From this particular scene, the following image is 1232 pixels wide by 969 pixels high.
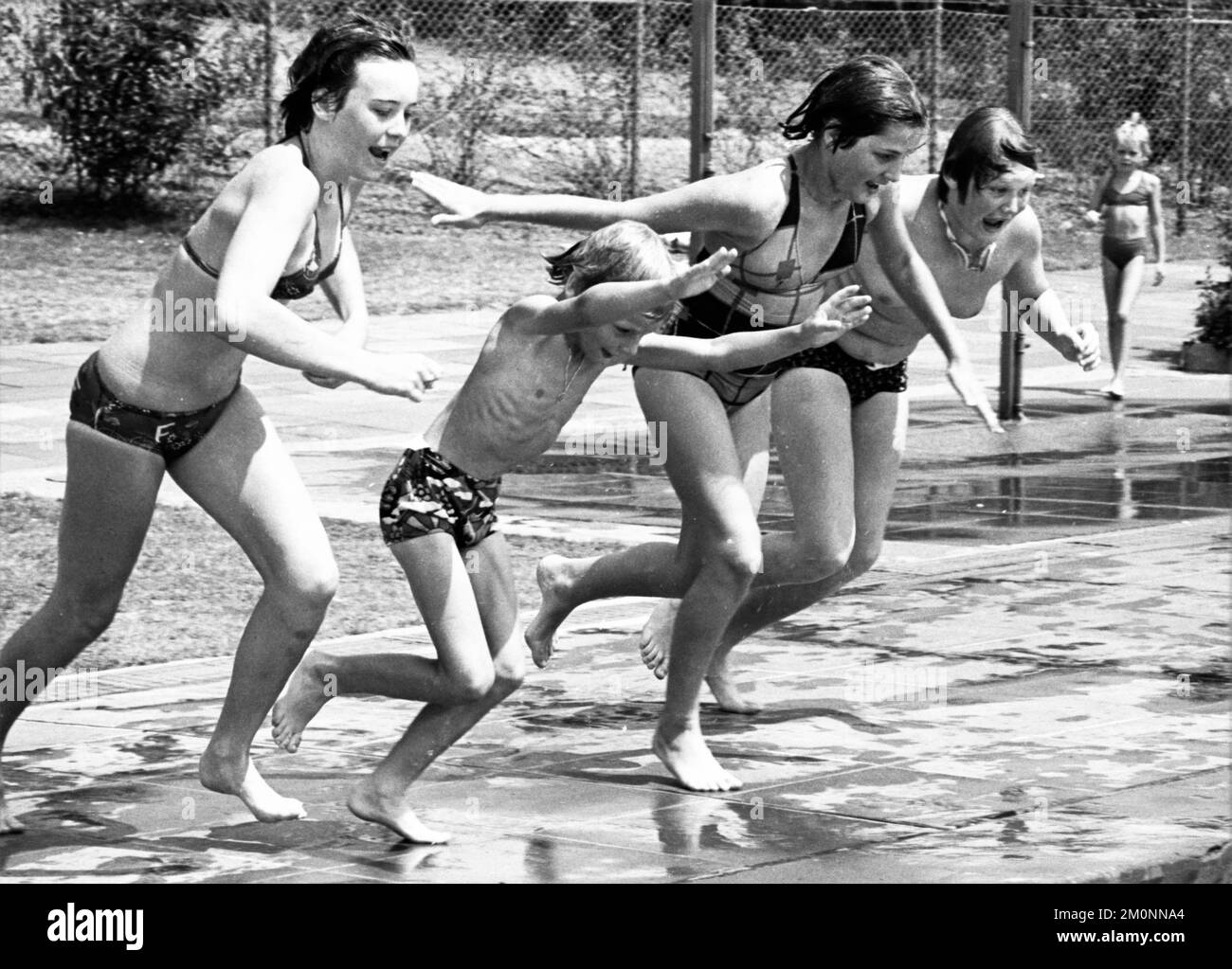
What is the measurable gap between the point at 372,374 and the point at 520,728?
207 cm

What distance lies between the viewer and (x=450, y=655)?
5.16 metres

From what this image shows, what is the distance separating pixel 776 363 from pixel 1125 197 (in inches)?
378

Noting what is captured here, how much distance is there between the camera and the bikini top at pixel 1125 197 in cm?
1521

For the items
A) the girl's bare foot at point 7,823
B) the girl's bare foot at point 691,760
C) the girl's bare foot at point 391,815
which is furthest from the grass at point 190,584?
the girl's bare foot at point 391,815

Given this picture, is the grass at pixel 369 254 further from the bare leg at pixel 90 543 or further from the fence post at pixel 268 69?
the bare leg at pixel 90 543

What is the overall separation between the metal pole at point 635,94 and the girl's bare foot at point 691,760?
47.4ft

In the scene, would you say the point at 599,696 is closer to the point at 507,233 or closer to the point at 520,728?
the point at 520,728

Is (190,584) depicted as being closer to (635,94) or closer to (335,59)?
(335,59)

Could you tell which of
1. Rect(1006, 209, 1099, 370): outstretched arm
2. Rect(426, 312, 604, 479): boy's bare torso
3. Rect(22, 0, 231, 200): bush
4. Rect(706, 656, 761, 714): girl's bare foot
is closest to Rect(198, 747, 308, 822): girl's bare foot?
Rect(426, 312, 604, 479): boy's bare torso

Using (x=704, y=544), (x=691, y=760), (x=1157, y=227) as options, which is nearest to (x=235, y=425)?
(x=704, y=544)

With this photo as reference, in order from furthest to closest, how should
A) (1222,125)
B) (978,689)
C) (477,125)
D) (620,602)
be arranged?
(1222,125) → (477,125) → (620,602) → (978,689)

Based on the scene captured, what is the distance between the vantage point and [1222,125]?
969 inches

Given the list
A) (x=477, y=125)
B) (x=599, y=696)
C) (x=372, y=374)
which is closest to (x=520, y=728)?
(x=599, y=696)

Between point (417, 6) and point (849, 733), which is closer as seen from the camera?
point (849, 733)
